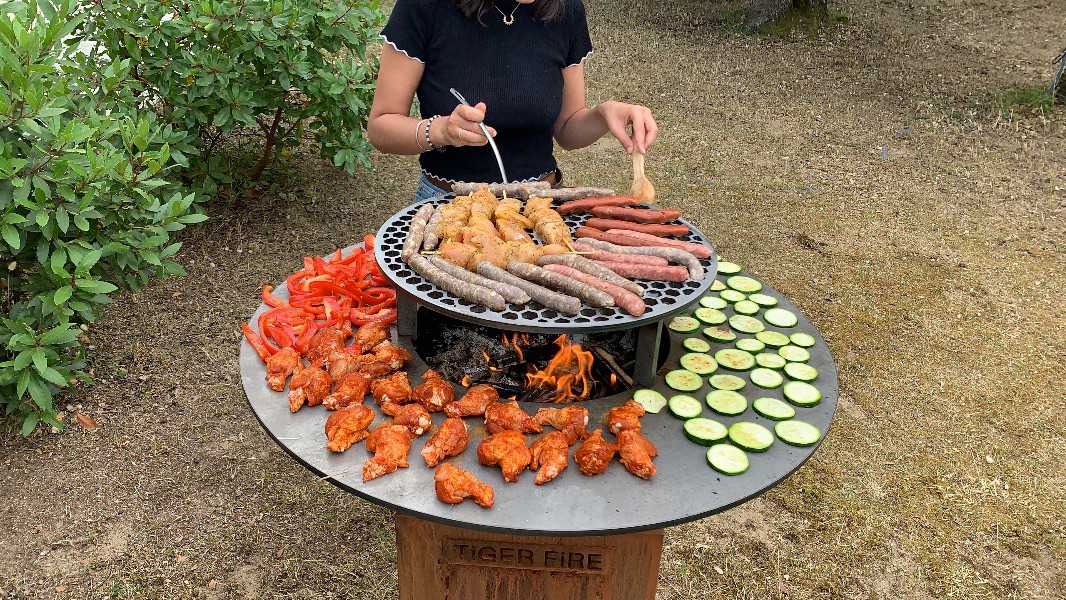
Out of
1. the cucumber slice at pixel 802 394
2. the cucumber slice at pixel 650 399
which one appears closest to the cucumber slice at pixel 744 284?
the cucumber slice at pixel 802 394

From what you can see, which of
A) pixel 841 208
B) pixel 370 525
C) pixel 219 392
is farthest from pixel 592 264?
pixel 841 208

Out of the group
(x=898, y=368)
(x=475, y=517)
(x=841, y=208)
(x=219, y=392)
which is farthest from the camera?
(x=841, y=208)

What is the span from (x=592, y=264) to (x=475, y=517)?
91 cm

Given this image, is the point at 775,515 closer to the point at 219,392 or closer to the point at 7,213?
the point at 219,392

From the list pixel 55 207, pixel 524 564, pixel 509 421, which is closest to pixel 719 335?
pixel 509 421

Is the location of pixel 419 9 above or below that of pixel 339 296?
above

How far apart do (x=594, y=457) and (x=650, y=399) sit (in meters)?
0.43

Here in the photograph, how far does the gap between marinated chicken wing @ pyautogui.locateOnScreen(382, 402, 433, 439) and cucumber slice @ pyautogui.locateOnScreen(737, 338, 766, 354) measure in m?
1.27

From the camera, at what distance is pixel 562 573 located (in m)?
2.78

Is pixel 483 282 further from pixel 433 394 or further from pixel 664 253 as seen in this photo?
pixel 664 253

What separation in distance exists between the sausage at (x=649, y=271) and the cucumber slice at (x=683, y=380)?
391 millimetres

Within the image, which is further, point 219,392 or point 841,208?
point 841,208

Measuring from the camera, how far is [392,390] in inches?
100

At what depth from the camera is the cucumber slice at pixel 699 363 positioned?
9.36 feet
